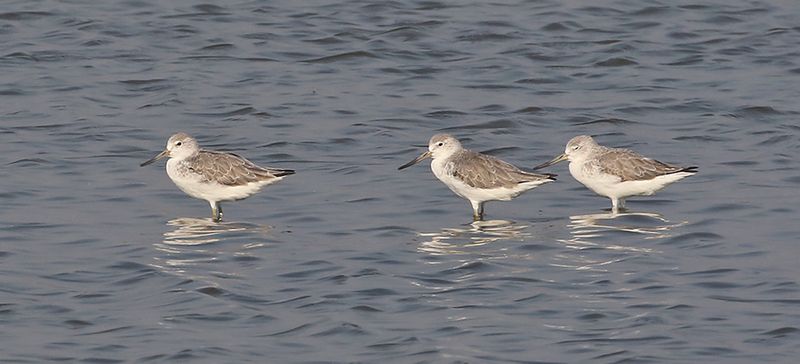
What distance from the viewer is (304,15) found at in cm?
2795

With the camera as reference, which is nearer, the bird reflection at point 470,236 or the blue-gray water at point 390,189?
the blue-gray water at point 390,189

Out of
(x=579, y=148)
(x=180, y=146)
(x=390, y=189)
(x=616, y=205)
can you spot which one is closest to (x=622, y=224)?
(x=616, y=205)

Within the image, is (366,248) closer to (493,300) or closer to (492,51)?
(493,300)

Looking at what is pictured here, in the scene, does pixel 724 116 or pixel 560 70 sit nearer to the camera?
pixel 724 116

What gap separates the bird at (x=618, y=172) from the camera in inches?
667

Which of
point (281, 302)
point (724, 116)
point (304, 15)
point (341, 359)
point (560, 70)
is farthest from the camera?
point (304, 15)

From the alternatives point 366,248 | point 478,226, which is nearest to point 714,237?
point 478,226

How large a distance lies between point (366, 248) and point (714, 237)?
3437 millimetres

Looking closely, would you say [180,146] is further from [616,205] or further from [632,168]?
[632,168]

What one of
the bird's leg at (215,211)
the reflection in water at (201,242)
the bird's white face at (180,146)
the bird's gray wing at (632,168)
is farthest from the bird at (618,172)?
the bird's white face at (180,146)

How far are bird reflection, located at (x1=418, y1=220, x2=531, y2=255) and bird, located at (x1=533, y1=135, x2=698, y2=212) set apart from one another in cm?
103

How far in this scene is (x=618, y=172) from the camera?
17.0 meters

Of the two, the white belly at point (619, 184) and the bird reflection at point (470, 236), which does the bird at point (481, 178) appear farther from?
the white belly at point (619, 184)

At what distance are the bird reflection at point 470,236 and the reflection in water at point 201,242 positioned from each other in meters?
1.68
